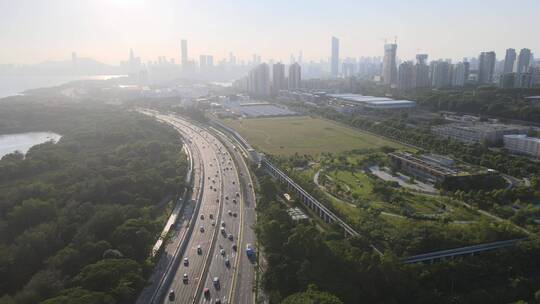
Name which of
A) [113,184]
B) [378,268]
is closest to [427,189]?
[378,268]

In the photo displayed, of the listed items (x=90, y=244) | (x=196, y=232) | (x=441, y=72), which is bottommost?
(x=196, y=232)

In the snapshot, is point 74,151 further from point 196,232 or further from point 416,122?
point 416,122

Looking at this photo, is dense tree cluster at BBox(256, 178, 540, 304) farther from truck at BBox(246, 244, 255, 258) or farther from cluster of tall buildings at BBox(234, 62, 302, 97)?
cluster of tall buildings at BBox(234, 62, 302, 97)

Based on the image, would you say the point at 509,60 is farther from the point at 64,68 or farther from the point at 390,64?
the point at 64,68

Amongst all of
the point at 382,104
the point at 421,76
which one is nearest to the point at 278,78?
the point at 421,76

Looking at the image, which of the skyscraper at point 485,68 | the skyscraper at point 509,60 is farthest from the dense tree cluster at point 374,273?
the skyscraper at point 509,60

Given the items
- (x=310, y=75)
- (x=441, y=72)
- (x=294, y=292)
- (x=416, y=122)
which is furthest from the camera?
(x=310, y=75)
